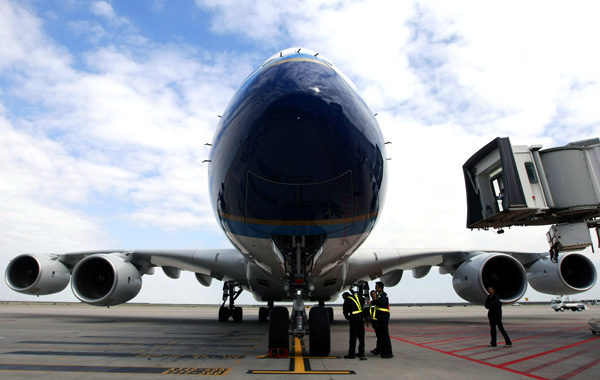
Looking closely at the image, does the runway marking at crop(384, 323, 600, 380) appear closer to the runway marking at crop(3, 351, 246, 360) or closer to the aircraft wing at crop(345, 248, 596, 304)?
the aircraft wing at crop(345, 248, 596, 304)

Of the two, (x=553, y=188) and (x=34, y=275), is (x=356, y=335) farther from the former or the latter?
(x=34, y=275)

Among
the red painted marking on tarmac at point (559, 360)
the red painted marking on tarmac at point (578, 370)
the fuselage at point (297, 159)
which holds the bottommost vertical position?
the red painted marking on tarmac at point (578, 370)

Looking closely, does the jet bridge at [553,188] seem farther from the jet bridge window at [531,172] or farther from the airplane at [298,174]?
the airplane at [298,174]

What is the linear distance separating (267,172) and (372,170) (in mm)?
1560

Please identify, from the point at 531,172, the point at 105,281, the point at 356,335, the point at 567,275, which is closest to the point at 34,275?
the point at 105,281

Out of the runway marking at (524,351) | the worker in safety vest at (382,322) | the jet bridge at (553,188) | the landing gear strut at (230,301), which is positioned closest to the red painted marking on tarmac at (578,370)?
the runway marking at (524,351)

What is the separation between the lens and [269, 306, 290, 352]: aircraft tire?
614 centimetres

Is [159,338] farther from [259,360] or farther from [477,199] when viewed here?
[477,199]

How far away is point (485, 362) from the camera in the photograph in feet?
18.7

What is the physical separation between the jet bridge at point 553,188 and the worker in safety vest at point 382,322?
309 centimetres

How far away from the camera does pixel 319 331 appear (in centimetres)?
617

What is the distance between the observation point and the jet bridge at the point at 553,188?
7.66 meters

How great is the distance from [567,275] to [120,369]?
1395 cm

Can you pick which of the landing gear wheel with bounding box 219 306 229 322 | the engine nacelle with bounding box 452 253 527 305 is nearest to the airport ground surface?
the engine nacelle with bounding box 452 253 527 305
